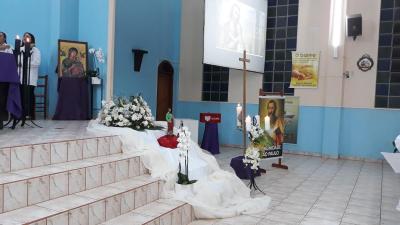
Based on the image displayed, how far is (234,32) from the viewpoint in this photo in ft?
23.8

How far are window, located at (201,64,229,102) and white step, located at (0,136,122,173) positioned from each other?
17.0ft

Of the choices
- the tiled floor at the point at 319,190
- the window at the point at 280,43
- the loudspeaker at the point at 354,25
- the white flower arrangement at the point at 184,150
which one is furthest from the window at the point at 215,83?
the white flower arrangement at the point at 184,150

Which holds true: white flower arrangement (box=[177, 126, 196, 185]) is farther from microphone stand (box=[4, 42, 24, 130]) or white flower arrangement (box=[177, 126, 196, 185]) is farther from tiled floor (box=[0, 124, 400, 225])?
microphone stand (box=[4, 42, 24, 130])

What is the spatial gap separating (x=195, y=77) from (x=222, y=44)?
9.27 ft

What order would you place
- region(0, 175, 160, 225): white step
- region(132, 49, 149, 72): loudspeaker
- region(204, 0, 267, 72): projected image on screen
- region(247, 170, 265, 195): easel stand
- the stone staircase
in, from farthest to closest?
region(132, 49, 149, 72): loudspeaker < region(204, 0, 267, 72): projected image on screen < region(247, 170, 265, 195): easel stand < the stone staircase < region(0, 175, 160, 225): white step

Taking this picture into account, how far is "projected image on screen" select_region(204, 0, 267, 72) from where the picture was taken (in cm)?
666


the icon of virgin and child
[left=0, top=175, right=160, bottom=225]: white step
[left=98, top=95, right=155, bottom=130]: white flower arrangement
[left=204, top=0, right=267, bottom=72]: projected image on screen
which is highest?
[left=204, top=0, right=267, bottom=72]: projected image on screen

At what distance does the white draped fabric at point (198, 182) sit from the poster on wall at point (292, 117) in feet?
13.3

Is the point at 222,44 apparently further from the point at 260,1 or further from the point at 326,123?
the point at 326,123

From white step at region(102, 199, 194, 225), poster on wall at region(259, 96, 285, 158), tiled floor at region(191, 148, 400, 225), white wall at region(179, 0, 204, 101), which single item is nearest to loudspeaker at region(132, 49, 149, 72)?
white wall at region(179, 0, 204, 101)

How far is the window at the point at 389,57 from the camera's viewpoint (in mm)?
7535

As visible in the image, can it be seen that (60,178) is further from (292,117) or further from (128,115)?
(292,117)

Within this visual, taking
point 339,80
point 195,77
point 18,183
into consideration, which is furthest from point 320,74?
point 18,183

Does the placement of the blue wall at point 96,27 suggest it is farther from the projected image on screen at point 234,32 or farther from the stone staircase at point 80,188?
the stone staircase at point 80,188
